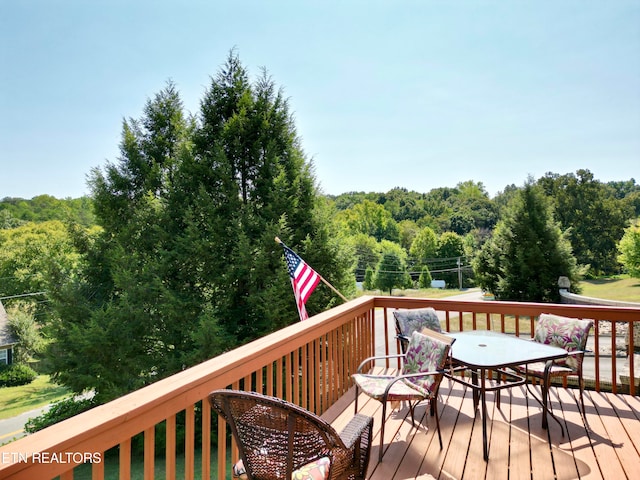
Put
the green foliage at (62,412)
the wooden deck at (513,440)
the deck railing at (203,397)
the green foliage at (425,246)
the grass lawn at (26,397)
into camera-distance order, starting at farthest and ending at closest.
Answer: the green foliage at (425,246)
the grass lawn at (26,397)
the green foliage at (62,412)
the wooden deck at (513,440)
the deck railing at (203,397)

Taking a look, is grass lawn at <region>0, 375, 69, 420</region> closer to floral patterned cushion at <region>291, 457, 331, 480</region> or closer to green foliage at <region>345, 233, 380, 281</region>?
floral patterned cushion at <region>291, 457, 331, 480</region>

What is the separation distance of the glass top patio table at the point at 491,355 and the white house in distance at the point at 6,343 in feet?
101

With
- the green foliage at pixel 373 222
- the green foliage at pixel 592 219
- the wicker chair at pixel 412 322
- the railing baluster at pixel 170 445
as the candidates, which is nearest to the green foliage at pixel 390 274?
the green foliage at pixel 373 222

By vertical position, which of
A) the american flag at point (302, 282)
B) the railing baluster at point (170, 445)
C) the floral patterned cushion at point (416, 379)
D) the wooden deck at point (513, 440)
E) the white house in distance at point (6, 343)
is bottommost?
the white house in distance at point (6, 343)

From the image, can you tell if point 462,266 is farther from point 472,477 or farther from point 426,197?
point 472,477

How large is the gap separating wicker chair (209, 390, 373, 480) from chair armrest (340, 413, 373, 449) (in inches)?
2.4

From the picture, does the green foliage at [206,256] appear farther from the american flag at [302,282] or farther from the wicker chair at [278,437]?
the wicker chair at [278,437]

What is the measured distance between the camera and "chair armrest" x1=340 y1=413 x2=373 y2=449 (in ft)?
5.86

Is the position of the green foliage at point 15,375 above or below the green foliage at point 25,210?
below

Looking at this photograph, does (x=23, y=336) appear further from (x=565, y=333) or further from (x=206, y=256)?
(x=565, y=333)

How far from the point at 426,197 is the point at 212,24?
48999 millimetres

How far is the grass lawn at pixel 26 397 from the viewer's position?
21.0 metres

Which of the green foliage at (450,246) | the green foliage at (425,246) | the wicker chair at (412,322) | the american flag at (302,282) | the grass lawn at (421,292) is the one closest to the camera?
the wicker chair at (412,322)

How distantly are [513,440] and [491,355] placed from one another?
629 mm
